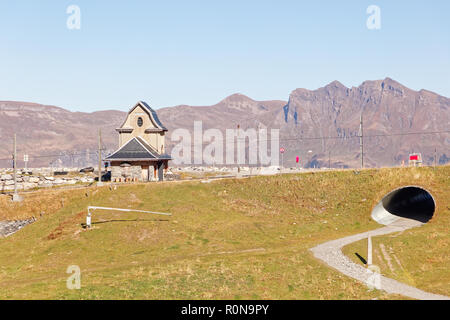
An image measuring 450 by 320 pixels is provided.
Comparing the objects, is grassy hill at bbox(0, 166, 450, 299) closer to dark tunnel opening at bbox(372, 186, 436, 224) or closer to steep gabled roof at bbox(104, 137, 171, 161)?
dark tunnel opening at bbox(372, 186, 436, 224)

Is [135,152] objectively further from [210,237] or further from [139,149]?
[210,237]

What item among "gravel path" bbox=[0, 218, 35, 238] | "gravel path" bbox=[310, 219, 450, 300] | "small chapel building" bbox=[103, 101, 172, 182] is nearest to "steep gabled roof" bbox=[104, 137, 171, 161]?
"small chapel building" bbox=[103, 101, 172, 182]

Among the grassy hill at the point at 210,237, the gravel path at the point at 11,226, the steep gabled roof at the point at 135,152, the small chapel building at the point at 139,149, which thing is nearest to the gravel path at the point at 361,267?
the grassy hill at the point at 210,237

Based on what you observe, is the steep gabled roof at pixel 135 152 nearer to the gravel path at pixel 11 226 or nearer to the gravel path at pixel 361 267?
the gravel path at pixel 11 226

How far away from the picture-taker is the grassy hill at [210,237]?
1390 inches

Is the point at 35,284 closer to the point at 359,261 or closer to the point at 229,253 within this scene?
the point at 229,253

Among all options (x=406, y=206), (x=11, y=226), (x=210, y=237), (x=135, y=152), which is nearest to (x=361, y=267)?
(x=210, y=237)

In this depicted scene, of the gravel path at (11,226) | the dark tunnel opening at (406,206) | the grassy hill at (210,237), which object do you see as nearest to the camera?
the grassy hill at (210,237)

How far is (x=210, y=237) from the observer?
2114 inches

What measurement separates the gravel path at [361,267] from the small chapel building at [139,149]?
1550 inches

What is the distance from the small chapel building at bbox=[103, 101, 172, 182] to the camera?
80.2 metres
